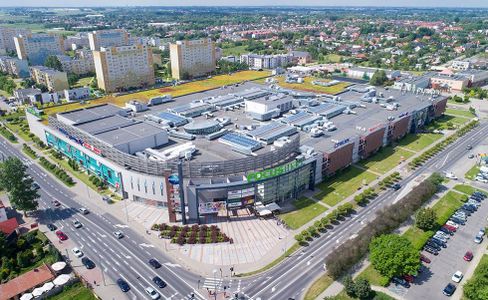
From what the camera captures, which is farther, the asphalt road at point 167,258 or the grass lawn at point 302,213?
the grass lawn at point 302,213

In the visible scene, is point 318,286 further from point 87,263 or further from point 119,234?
point 87,263

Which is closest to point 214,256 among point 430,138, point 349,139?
point 349,139

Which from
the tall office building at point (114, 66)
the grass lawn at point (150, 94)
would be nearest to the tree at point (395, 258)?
the grass lawn at point (150, 94)

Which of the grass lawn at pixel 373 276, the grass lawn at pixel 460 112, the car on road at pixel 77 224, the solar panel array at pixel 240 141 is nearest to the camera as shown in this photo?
the grass lawn at pixel 373 276

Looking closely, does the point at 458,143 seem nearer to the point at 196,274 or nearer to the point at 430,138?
the point at 430,138

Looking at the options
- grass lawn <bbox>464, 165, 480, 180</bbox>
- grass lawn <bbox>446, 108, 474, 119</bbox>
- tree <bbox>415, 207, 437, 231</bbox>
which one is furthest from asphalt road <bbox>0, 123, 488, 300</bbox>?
grass lawn <bbox>446, 108, 474, 119</bbox>

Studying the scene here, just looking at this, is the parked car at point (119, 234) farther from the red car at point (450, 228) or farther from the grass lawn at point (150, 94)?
the grass lawn at point (150, 94)
